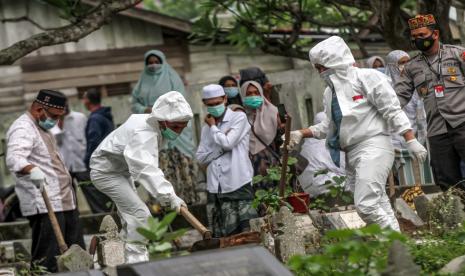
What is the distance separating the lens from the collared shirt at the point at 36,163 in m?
14.0

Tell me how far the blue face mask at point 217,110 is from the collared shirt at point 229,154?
0.06 metres

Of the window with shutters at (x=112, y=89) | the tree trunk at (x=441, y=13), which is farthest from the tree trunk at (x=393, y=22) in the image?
the window with shutters at (x=112, y=89)

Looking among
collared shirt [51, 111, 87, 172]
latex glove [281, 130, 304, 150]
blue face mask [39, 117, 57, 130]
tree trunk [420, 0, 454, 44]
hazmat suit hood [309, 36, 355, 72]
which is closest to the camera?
hazmat suit hood [309, 36, 355, 72]

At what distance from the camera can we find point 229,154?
14.7m

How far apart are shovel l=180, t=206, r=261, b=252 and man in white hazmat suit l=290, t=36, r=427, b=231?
1.00 m

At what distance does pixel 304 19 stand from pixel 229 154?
15.1 ft

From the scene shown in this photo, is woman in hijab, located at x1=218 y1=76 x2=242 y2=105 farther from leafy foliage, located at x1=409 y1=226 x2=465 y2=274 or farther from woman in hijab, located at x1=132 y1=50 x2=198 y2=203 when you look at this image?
leafy foliage, located at x1=409 y1=226 x2=465 y2=274

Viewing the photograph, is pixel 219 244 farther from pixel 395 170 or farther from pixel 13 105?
pixel 13 105

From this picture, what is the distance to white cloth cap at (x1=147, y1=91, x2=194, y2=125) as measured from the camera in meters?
12.1

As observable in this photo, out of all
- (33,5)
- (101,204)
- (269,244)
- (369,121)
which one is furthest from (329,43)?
(33,5)

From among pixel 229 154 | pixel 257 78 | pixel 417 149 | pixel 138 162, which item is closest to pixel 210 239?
pixel 138 162

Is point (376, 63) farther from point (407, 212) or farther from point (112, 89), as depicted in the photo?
point (112, 89)

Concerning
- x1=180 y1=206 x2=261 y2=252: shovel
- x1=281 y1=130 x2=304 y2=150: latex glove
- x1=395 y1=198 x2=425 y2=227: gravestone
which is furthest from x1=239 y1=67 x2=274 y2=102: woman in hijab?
x1=180 y1=206 x2=261 y2=252: shovel

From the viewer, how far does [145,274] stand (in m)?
8.45
